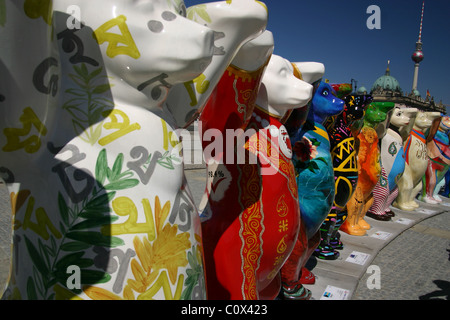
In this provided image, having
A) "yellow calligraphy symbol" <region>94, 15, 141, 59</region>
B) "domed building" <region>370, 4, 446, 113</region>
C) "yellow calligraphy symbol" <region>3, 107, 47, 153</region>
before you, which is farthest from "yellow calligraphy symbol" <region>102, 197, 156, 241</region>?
"domed building" <region>370, 4, 446, 113</region>

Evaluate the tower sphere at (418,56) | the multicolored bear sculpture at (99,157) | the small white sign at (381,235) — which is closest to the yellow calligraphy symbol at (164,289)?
the multicolored bear sculpture at (99,157)

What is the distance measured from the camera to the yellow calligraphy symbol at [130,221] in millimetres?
858

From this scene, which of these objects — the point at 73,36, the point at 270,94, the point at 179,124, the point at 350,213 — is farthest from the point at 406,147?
the point at 73,36

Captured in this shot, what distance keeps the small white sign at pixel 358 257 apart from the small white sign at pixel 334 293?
27.0 inches

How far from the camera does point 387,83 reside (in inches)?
1430

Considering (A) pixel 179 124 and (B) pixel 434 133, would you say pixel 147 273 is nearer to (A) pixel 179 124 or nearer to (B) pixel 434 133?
(A) pixel 179 124

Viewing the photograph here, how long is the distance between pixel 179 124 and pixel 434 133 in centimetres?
639

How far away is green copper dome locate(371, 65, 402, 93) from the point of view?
1415 inches

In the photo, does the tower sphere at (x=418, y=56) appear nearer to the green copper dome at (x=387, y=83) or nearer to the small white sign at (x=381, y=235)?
the green copper dome at (x=387, y=83)

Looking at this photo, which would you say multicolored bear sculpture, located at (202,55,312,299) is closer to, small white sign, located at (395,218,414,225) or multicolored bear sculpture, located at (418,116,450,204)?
small white sign, located at (395,218,414,225)

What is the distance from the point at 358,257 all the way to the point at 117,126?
10.6 feet

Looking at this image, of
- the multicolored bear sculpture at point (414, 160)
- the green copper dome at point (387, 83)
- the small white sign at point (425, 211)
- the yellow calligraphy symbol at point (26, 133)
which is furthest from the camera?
the green copper dome at point (387, 83)

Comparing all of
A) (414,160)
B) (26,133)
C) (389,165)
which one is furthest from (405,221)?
(26,133)

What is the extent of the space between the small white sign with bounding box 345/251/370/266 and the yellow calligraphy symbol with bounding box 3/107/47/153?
10.6 ft
